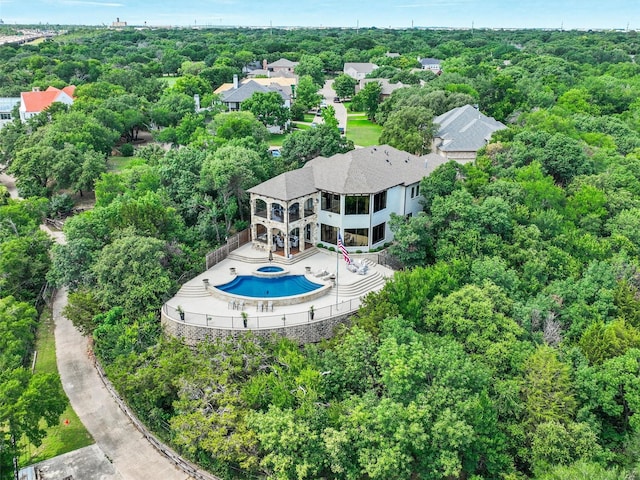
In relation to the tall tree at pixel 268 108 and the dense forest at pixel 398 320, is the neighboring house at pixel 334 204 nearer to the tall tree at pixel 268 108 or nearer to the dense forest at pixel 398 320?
the dense forest at pixel 398 320

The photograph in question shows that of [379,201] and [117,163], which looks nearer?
[379,201]

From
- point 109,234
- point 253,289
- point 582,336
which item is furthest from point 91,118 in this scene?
point 582,336

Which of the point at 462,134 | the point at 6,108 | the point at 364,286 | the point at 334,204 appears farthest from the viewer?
the point at 6,108

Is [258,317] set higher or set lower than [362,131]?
lower

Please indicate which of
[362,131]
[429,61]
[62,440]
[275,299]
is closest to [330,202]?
[275,299]

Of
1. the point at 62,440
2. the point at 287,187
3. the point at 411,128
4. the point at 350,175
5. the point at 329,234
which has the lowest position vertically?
the point at 62,440

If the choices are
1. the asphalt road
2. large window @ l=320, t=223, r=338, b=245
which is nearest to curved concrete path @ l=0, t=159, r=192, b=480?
large window @ l=320, t=223, r=338, b=245

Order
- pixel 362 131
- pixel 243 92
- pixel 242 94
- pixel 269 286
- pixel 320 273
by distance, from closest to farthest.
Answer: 1. pixel 269 286
2. pixel 320 273
3. pixel 362 131
4. pixel 242 94
5. pixel 243 92

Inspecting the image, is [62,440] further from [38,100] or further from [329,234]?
[38,100]
